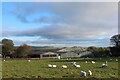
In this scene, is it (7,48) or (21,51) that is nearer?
(7,48)

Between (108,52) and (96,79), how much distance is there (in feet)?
225

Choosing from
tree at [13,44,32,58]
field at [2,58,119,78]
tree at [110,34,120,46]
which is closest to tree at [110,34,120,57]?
tree at [110,34,120,46]

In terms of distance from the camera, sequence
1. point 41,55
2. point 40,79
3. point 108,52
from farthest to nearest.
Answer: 1. point 41,55
2. point 108,52
3. point 40,79

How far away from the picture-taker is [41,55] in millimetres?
90188

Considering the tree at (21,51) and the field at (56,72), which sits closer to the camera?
the field at (56,72)

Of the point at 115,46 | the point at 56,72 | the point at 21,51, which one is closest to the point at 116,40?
A: the point at 115,46

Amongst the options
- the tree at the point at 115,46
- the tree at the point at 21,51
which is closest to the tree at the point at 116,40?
the tree at the point at 115,46

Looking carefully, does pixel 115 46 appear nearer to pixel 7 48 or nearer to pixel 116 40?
pixel 116 40

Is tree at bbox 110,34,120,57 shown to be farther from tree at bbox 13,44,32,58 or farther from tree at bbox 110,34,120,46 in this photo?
tree at bbox 13,44,32,58

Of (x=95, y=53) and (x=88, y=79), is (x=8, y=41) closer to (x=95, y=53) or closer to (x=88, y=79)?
(x=95, y=53)

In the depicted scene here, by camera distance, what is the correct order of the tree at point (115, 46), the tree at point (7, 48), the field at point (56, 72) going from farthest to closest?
the tree at point (7, 48) → the tree at point (115, 46) → the field at point (56, 72)

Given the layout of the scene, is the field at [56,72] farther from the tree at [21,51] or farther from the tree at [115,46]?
the tree at [21,51]

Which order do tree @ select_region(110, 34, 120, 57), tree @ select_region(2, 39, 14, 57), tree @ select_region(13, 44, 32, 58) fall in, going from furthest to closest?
tree @ select_region(13, 44, 32, 58) < tree @ select_region(2, 39, 14, 57) < tree @ select_region(110, 34, 120, 57)

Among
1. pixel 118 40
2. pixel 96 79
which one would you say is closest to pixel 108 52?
pixel 118 40
